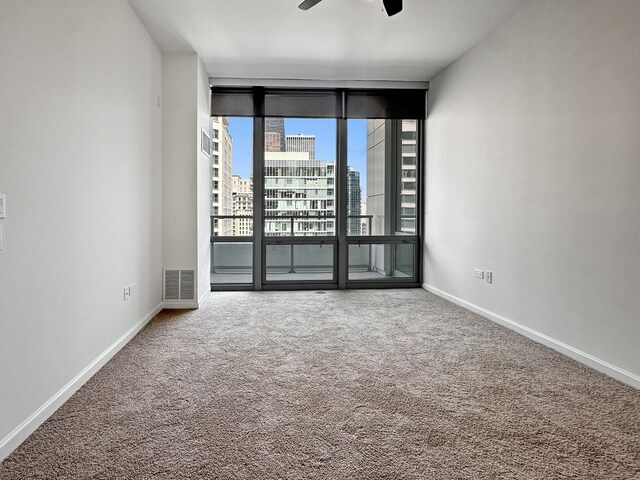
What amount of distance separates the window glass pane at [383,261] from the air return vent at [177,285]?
2226 millimetres

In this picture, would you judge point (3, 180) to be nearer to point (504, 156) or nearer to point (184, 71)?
point (184, 71)

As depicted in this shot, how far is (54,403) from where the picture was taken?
2.01 metres

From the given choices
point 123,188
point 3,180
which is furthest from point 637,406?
point 123,188

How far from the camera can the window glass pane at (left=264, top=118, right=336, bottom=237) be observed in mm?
5293

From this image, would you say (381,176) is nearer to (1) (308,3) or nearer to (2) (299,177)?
(2) (299,177)

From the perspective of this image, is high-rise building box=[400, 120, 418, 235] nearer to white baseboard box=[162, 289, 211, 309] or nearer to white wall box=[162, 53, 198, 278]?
white wall box=[162, 53, 198, 278]

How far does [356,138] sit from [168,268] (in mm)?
2926

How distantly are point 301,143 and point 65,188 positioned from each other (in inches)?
138

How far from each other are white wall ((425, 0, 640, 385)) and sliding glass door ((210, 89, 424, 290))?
105cm

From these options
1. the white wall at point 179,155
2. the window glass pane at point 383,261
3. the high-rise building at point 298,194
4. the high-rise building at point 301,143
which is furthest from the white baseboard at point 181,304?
the high-rise building at point 301,143

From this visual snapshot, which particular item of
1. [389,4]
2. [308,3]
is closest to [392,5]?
[389,4]

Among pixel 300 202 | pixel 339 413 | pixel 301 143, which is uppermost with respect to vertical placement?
pixel 301 143

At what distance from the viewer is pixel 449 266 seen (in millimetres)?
4711

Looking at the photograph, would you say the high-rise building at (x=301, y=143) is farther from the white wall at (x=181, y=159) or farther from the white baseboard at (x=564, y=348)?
the white baseboard at (x=564, y=348)
